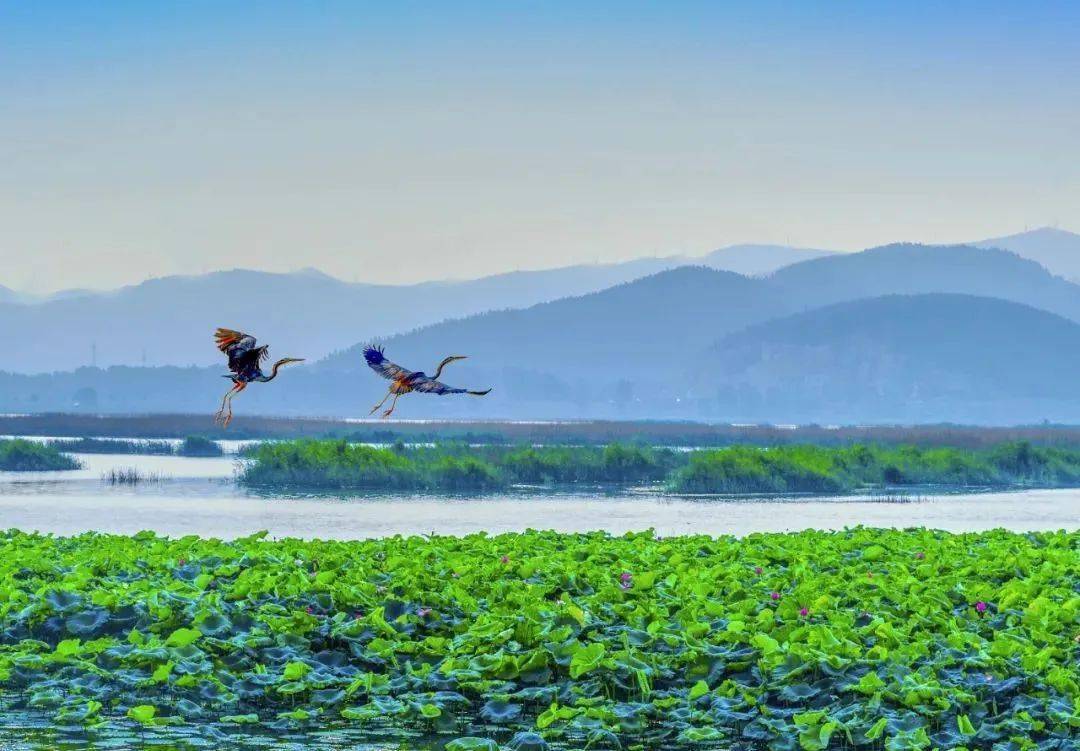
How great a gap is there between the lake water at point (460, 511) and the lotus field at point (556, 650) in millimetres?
14652

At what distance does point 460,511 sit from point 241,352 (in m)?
25.2

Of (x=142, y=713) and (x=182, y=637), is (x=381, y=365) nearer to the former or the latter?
(x=182, y=637)

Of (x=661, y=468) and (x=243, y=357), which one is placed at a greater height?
(x=243, y=357)

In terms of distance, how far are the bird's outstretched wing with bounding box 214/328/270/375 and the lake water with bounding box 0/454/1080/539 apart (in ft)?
54.6

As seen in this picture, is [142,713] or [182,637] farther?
[182,637]

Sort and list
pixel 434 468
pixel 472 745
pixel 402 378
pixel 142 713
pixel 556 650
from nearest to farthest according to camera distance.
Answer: pixel 472 745, pixel 142 713, pixel 556 650, pixel 402 378, pixel 434 468

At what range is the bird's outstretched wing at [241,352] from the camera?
44.0 ft

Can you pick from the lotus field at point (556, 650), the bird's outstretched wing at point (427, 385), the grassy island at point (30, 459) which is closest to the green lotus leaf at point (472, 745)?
the lotus field at point (556, 650)

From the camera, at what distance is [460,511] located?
38.4m

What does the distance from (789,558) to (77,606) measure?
7.61 m

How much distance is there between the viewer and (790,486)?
1913 inches

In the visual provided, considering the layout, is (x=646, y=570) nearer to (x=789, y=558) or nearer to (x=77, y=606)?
(x=789, y=558)

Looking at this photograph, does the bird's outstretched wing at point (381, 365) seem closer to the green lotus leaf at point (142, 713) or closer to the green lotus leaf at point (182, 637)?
the green lotus leaf at point (182, 637)

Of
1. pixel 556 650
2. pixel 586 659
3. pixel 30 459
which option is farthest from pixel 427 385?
pixel 30 459
